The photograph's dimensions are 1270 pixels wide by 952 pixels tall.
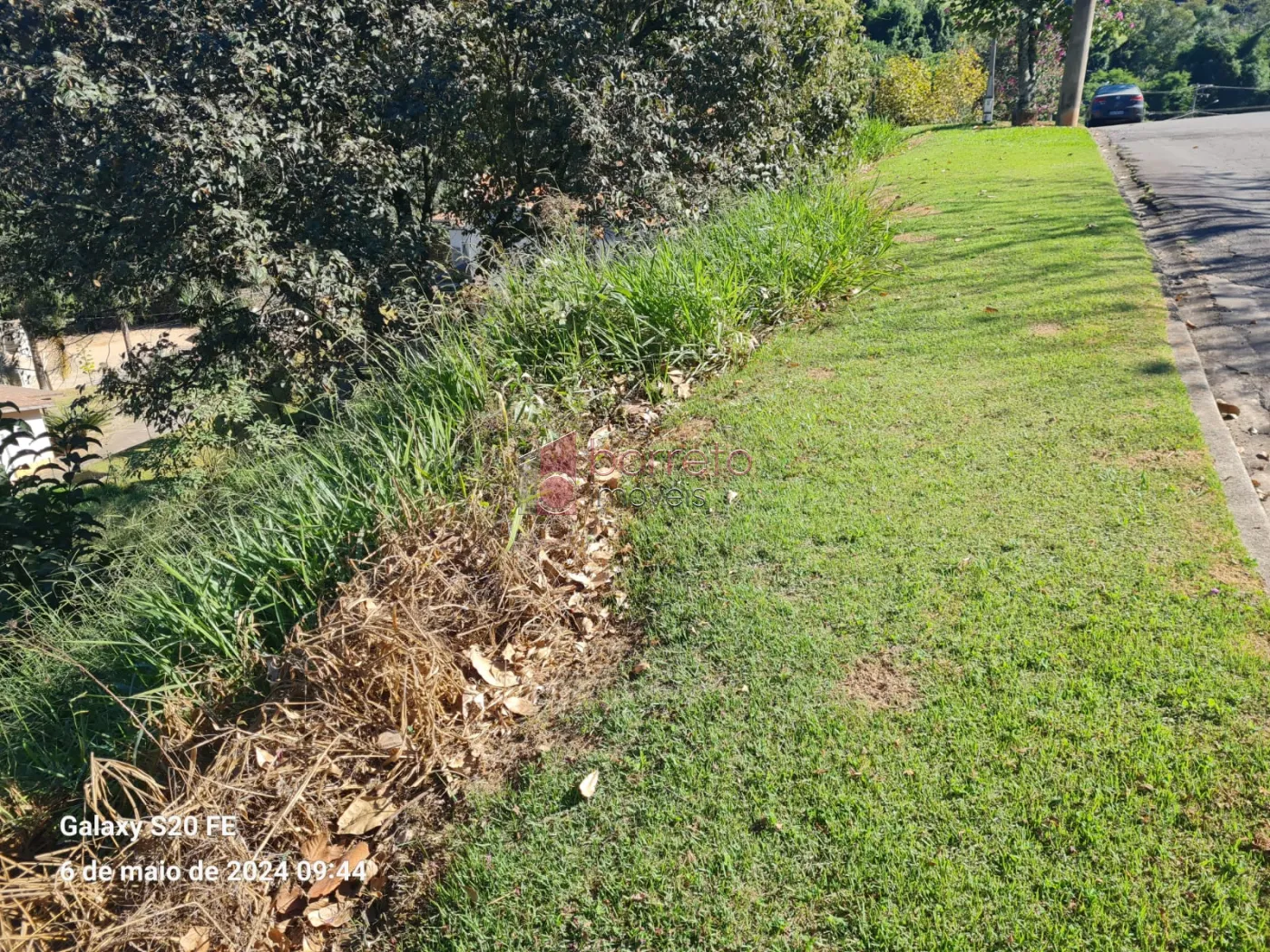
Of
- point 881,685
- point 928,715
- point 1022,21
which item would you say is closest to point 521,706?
point 881,685

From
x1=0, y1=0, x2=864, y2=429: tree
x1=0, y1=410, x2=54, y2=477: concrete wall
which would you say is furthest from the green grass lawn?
x1=0, y1=0, x2=864, y2=429: tree

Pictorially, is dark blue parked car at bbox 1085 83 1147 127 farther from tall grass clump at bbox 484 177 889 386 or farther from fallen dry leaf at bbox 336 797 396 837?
fallen dry leaf at bbox 336 797 396 837

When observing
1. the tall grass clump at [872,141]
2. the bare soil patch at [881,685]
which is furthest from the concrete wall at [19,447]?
the tall grass clump at [872,141]

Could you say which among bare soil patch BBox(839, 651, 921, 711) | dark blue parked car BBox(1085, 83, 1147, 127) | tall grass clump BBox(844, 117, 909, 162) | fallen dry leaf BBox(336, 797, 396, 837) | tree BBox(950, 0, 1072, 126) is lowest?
fallen dry leaf BBox(336, 797, 396, 837)

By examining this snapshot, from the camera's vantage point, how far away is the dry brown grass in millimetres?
2762

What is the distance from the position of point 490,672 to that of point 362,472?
1436 mm

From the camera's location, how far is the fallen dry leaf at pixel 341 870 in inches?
112

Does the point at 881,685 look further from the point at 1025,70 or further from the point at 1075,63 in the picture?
the point at 1025,70

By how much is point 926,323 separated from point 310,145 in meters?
5.29

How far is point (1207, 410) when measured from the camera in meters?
4.74

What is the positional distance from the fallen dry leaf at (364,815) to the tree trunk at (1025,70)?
21945mm

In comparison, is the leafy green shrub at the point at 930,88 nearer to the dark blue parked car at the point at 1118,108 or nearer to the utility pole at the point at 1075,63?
the utility pole at the point at 1075,63

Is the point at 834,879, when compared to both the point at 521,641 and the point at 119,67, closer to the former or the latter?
the point at 521,641

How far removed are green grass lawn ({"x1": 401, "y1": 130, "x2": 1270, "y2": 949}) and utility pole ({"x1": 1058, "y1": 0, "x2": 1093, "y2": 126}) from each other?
1538 centimetres
